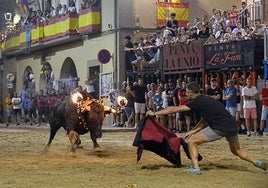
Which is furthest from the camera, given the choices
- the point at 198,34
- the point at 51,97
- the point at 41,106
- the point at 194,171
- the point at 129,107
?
the point at 51,97

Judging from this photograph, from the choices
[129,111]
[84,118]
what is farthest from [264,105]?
[84,118]

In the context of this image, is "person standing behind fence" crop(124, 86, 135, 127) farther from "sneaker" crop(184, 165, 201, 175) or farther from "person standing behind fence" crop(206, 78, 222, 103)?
"sneaker" crop(184, 165, 201, 175)

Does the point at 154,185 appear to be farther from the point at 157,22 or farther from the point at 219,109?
the point at 157,22

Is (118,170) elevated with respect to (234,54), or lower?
lower

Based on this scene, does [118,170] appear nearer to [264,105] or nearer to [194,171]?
[194,171]

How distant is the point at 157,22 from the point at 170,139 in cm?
2121

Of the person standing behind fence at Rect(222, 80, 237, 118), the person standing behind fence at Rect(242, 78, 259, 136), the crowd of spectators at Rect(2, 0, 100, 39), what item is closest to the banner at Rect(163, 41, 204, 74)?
the person standing behind fence at Rect(222, 80, 237, 118)

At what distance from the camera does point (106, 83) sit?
32.6 metres

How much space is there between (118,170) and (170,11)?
21.7 metres

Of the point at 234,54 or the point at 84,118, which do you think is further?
the point at 234,54

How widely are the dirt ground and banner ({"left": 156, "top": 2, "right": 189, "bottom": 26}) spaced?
17055 millimetres

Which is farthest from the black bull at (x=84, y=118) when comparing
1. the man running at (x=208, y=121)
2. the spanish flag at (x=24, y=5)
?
the spanish flag at (x=24, y=5)

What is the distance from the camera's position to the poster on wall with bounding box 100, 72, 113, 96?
31969 millimetres

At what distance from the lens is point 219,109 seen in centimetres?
1098
